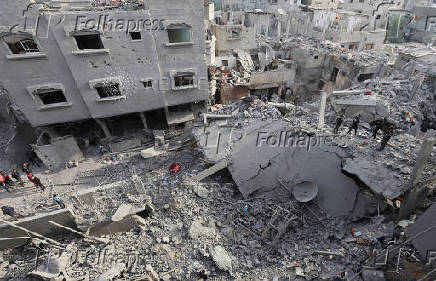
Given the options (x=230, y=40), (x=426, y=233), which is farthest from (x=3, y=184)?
(x=230, y=40)

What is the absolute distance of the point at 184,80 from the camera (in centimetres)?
1756

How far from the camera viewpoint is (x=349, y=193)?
10367 millimetres

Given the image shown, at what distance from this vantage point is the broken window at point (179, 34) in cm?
1532

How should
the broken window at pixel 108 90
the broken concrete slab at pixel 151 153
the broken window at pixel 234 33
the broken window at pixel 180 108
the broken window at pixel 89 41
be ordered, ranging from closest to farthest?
the broken window at pixel 89 41 → the broken window at pixel 108 90 → the broken concrete slab at pixel 151 153 → the broken window at pixel 180 108 → the broken window at pixel 234 33

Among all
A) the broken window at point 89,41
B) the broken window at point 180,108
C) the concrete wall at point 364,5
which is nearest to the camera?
the broken window at point 89,41

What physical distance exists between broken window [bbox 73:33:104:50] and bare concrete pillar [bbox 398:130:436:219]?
16.3 m

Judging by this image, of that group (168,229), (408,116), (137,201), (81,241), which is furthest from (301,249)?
(408,116)

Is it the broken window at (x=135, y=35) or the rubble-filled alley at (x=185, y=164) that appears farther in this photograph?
the broken window at (x=135, y=35)

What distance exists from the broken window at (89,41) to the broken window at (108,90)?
90.6 inches

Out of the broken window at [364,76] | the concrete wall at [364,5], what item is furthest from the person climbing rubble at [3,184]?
the concrete wall at [364,5]

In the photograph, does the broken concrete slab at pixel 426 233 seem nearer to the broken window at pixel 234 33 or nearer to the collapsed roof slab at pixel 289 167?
the collapsed roof slab at pixel 289 167

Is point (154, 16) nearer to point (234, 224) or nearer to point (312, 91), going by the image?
point (234, 224)

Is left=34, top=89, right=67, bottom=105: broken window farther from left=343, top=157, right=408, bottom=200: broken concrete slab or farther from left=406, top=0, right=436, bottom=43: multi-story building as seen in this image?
left=406, top=0, right=436, bottom=43: multi-story building

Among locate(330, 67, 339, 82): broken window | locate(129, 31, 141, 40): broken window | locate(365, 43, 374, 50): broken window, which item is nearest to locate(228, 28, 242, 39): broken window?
locate(330, 67, 339, 82): broken window
